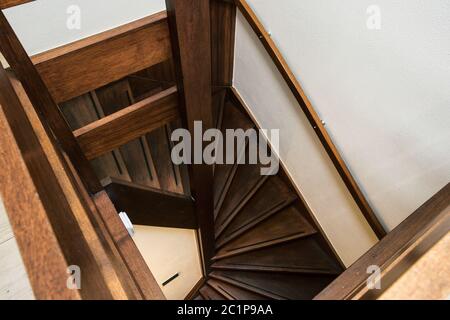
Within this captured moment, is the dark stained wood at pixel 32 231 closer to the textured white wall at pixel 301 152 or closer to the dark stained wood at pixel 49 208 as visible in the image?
the dark stained wood at pixel 49 208

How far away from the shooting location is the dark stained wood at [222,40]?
2256 millimetres

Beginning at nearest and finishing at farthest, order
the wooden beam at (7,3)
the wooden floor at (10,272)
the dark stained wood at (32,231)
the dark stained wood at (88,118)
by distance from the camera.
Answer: the dark stained wood at (32,231)
the wooden floor at (10,272)
the wooden beam at (7,3)
the dark stained wood at (88,118)

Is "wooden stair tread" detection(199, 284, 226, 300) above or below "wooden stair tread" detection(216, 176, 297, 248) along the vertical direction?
below

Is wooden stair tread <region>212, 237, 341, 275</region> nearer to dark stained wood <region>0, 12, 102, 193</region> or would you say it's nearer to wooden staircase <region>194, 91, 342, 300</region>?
wooden staircase <region>194, 91, 342, 300</region>

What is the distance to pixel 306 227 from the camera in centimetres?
286

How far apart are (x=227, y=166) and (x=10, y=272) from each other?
8.37ft

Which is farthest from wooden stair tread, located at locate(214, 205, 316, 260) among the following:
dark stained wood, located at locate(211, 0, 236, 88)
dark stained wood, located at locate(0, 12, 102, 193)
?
dark stained wood, located at locate(0, 12, 102, 193)

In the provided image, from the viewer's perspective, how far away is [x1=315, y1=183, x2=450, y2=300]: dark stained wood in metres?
0.77

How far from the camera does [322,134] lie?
6.13 ft

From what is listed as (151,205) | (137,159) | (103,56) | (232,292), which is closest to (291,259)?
(232,292)

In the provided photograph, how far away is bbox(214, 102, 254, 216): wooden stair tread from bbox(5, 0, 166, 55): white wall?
1.70m

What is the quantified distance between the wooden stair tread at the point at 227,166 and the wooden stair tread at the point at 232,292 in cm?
84

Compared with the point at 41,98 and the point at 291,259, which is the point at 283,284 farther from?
the point at 41,98

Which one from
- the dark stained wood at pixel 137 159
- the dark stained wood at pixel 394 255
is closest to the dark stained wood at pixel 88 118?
the dark stained wood at pixel 137 159
